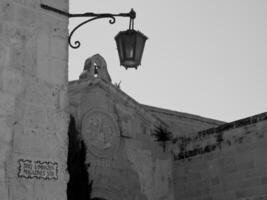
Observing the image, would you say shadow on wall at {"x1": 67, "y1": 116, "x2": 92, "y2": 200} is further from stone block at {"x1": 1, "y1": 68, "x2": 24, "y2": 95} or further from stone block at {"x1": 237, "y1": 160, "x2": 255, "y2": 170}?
stone block at {"x1": 1, "y1": 68, "x2": 24, "y2": 95}

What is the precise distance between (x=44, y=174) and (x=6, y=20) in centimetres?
119

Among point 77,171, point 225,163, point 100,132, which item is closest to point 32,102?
point 77,171

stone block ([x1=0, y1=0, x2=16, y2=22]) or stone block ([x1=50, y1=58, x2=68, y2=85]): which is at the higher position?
stone block ([x1=0, y1=0, x2=16, y2=22])

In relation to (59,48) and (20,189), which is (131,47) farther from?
(20,189)

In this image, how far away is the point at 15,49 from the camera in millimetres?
3695

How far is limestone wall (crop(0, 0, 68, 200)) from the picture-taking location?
11.4 ft

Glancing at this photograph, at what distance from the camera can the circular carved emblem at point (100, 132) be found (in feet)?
31.1

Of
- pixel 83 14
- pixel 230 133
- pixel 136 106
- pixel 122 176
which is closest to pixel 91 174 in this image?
pixel 122 176

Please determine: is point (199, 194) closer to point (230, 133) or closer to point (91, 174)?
point (230, 133)

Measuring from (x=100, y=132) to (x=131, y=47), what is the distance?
509 cm

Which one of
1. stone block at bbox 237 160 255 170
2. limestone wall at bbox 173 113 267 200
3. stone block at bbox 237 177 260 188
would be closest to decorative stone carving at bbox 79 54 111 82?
limestone wall at bbox 173 113 267 200

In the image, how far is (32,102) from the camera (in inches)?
145

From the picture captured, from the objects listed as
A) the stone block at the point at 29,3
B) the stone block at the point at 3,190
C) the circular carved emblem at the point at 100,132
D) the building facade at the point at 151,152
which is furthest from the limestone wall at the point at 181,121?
the stone block at the point at 3,190

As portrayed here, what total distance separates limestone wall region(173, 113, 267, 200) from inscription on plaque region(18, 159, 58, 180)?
21.2ft
